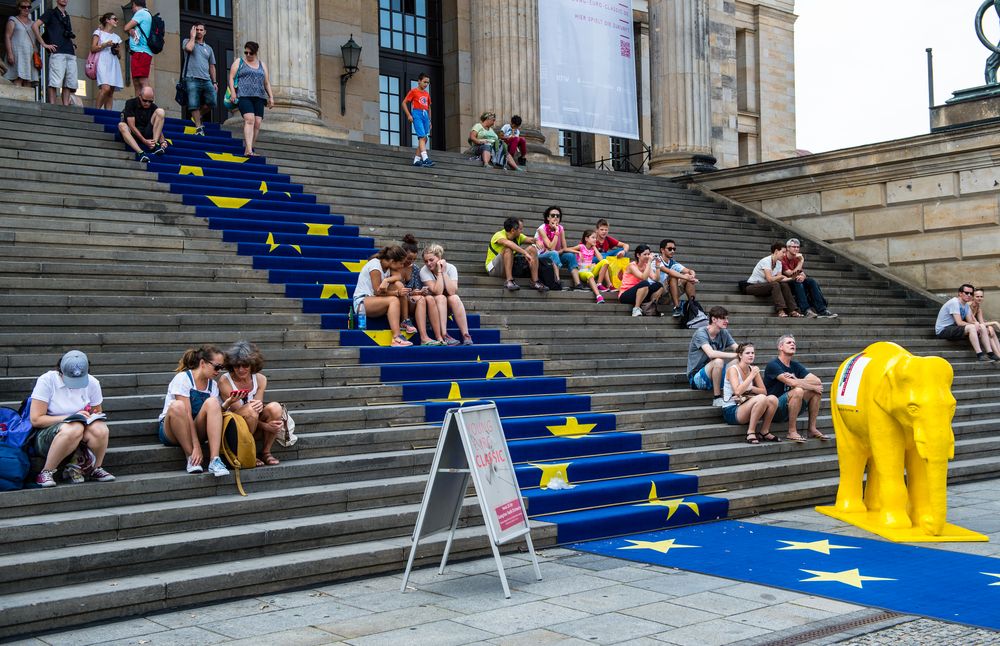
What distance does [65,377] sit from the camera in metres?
8.32

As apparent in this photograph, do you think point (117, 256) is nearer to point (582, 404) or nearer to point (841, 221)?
point (582, 404)

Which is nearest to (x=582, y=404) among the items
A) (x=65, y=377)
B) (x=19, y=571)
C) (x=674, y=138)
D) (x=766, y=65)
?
(x=65, y=377)

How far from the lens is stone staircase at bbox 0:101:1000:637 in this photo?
794 centimetres

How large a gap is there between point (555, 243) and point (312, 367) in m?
6.19

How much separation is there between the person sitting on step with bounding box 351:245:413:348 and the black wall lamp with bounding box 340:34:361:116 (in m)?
14.6

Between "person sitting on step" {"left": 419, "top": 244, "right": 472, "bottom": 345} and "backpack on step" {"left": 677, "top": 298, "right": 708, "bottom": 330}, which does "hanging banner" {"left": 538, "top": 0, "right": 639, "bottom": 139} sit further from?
"person sitting on step" {"left": 419, "top": 244, "right": 472, "bottom": 345}

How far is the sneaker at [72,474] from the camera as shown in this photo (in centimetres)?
818

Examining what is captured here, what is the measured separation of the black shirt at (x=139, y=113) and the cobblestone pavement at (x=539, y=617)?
10432 millimetres

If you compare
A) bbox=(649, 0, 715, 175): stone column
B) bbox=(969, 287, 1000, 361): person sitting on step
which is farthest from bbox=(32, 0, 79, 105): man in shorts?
bbox=(969, 287, 1000, 361): person sitting on step

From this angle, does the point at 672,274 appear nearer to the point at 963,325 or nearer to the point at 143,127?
the point at 963,325

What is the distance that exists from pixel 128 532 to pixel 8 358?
9.00 feet

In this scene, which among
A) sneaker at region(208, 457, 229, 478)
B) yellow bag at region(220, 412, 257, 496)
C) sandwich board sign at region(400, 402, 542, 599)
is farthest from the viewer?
yellow bag at region(220, 412, 257, 496)

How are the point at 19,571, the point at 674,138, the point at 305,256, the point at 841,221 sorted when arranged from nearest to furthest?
the point at 19,571 → the point at 305,256 → the point at 841,221 → the point at 674,138

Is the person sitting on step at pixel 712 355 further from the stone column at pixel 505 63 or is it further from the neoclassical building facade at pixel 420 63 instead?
the stone column at pixel 505 63
